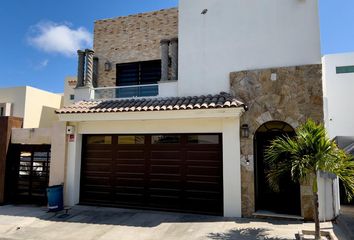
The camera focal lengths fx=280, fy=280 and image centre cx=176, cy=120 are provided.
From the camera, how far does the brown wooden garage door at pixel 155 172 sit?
1117 centimetres

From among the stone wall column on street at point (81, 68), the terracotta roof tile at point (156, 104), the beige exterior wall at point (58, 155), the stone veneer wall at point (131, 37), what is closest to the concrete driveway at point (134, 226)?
the beige exterior wall at point (58, 155)

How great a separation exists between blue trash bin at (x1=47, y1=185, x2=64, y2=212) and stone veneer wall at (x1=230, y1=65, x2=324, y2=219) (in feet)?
24.7

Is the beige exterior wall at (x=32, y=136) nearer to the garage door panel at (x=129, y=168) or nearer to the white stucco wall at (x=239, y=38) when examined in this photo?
the garage door panel at (x=129, y=168)

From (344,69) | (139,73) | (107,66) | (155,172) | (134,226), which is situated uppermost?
(344,69)

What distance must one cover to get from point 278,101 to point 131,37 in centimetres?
949

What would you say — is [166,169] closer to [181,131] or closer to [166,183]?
[166,183]

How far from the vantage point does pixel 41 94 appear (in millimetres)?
29812

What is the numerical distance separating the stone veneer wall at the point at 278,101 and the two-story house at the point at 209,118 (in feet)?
0.12

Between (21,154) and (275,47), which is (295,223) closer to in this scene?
(275,47)

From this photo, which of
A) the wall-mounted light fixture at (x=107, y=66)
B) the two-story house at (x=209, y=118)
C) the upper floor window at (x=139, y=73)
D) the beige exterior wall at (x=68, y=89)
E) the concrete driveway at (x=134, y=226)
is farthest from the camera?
the beige exterior wall at (x=68, y=89)

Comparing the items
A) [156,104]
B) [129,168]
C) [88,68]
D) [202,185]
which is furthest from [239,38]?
[88,68]

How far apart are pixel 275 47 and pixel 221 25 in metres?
2.48

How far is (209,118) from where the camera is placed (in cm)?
1109

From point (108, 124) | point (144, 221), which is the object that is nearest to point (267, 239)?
point (144, 221)
